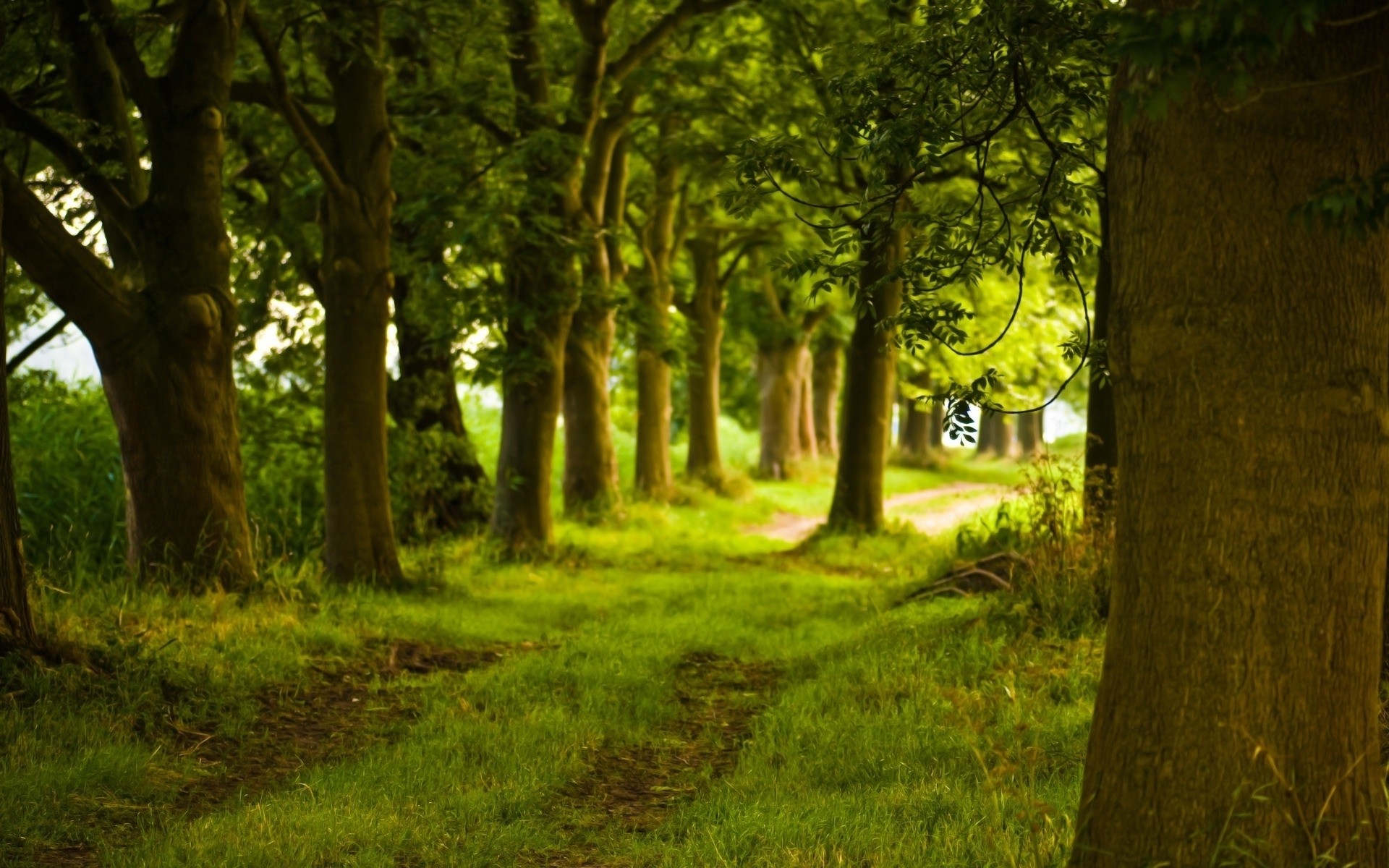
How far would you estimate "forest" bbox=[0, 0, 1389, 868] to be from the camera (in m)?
3.78

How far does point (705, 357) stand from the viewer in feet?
85.8

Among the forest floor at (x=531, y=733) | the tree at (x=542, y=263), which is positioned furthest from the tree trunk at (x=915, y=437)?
the forest floor at (x=531, y=733)

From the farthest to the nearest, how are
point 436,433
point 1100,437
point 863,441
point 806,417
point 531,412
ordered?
point 806,417 → point 863,441 → point 436,433 → point 531,412 → point 1100,437

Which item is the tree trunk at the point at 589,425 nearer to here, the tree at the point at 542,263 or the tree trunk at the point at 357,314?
the tree at the point at 542,263

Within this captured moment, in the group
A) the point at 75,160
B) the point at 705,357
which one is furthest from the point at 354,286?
the point at 705,357

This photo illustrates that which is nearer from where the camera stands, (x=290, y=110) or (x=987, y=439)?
(x=290, y=110)

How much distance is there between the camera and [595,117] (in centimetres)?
1564

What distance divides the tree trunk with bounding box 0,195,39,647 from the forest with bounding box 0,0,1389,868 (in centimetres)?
3

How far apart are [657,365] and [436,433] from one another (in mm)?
8201

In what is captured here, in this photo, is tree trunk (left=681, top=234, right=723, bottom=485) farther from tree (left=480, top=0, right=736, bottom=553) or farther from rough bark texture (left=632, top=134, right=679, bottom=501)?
tree (left=480, top=0, right=736, bottom=553)

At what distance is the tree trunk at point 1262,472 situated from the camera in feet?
12.2

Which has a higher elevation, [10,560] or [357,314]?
[357,314]

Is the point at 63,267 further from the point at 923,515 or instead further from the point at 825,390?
the point at 825,390

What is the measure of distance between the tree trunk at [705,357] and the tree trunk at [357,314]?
1410 cm
